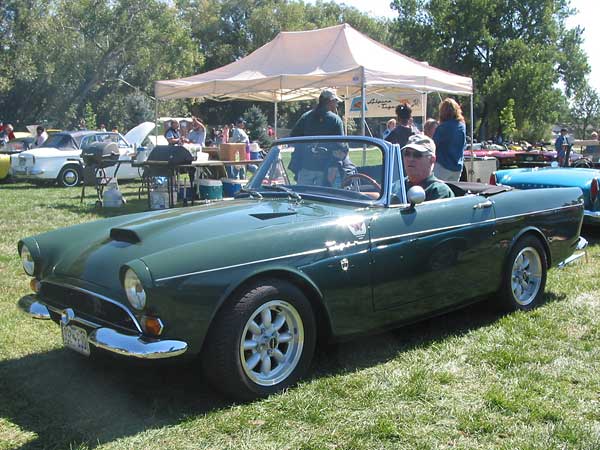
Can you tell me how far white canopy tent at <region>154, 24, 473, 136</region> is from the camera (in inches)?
454

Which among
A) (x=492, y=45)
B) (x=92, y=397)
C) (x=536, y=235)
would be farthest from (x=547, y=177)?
(x=492, y=45)

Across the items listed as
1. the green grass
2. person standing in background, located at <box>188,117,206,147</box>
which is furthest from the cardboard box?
the green grass

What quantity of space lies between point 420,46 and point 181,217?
52.2 meters

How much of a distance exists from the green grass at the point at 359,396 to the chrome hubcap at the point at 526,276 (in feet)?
0.79

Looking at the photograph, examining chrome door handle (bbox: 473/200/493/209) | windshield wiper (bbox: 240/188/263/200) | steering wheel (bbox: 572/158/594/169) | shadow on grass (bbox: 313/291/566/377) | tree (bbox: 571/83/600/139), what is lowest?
shadow on grass (bbox: 313/291/566/377)

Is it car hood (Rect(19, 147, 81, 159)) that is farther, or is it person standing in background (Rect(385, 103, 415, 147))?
car hood (Rect(19, 147, 81, 159))

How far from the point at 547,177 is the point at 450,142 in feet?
4.96

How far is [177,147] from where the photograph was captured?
11.0 meters

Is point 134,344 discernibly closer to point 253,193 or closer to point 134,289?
point 134,289

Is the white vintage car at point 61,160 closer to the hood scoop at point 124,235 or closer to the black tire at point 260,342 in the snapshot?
the hood scoop at point 124,235

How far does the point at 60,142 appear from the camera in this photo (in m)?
17.5

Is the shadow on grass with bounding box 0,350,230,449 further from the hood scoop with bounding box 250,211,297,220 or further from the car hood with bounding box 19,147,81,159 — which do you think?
the car hood with bounding box 19,147,81,159

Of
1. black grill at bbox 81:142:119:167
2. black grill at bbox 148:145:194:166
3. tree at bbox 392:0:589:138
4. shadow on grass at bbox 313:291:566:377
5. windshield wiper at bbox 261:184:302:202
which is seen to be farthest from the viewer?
tree at bbox 392:0:589:138

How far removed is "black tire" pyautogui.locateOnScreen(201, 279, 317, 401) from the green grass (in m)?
0.11
